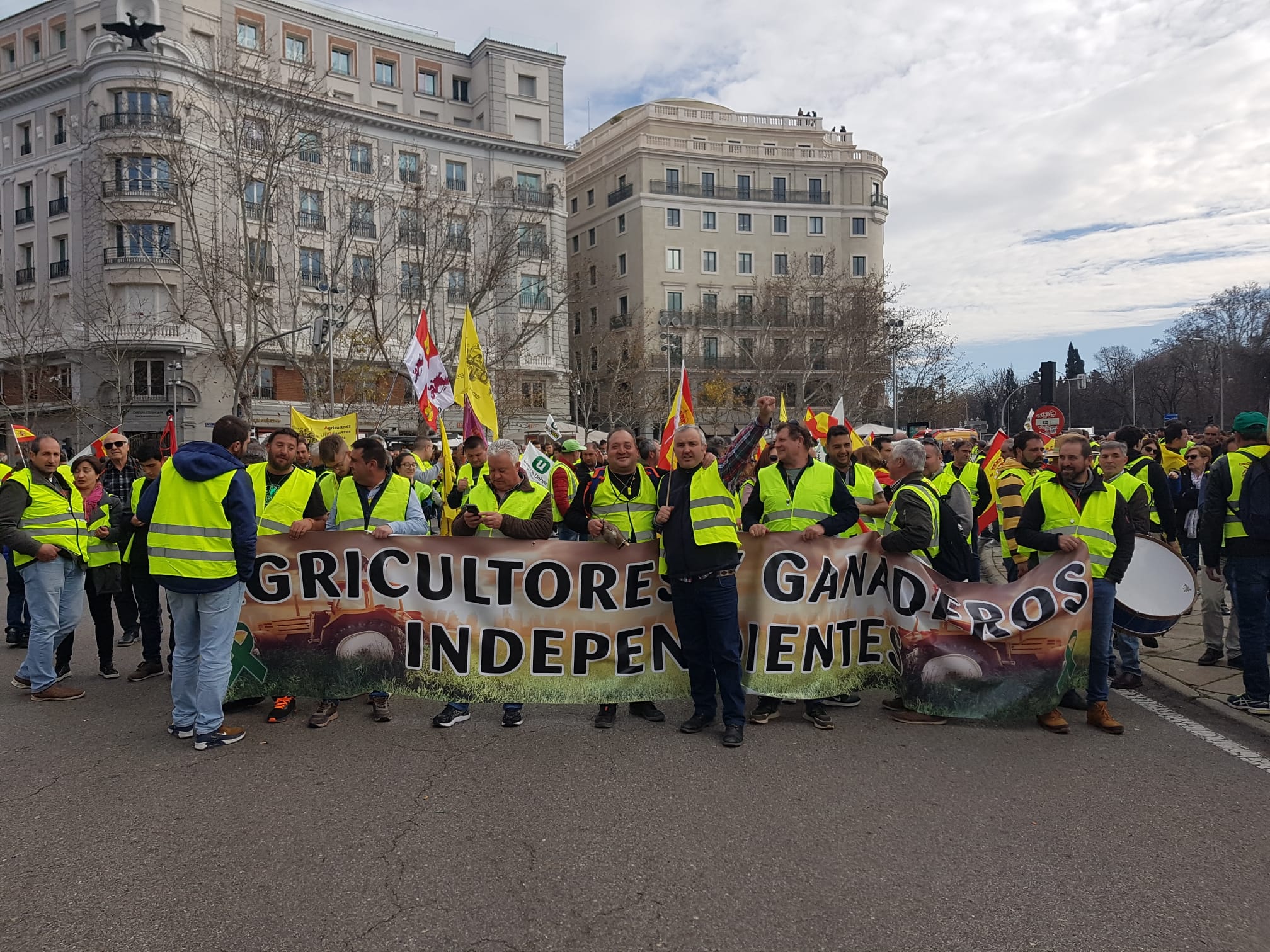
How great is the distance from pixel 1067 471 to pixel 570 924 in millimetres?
4367

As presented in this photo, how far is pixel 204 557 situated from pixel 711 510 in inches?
122

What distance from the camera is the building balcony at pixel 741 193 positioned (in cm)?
6094

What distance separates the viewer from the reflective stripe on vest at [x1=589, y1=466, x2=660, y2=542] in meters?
5.86

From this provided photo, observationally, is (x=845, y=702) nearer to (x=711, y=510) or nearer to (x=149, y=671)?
(x=711, y=510)

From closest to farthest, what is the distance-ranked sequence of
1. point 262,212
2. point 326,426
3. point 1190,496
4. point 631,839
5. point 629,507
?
point 631,839
point 629,507
point 1190,496
point 326,426
point 262,212

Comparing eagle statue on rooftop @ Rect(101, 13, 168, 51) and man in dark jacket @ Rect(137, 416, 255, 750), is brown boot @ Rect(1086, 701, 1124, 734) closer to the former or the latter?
man in dark jacket @ Rect(137, 416, 255, 750)

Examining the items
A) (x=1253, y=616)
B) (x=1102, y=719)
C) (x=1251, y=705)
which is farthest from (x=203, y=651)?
(x=1253, y=616)

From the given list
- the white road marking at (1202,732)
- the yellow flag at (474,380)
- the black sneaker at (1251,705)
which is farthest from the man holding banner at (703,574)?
the black sneaker at (1251,705)

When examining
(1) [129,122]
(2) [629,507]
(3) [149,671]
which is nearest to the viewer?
(2) [629,507]

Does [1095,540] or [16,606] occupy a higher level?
[1095,540]

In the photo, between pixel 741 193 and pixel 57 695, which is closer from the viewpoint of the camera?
pixel 57 695

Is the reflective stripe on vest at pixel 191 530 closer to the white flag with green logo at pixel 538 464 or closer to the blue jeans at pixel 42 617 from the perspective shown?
the blue jeans at pixel 42 617

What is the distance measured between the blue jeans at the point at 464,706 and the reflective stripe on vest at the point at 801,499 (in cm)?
211

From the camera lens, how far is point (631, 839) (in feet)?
12.9
